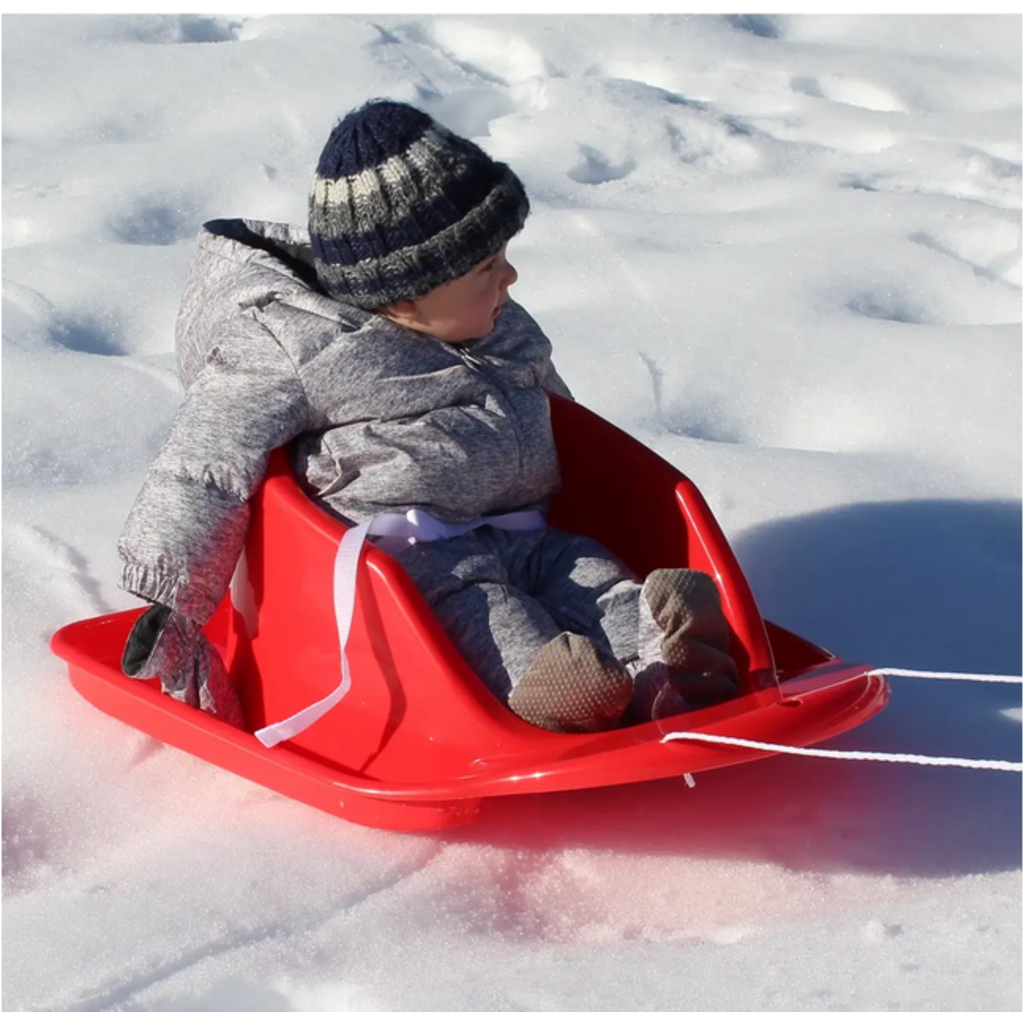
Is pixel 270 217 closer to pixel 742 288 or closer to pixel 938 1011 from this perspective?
pixel 742 288

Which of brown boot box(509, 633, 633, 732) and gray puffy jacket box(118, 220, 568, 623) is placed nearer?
brown boot box(509, 633, 633, 732)

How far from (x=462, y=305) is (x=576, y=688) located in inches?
19.0

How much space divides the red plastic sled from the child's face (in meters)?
0.20

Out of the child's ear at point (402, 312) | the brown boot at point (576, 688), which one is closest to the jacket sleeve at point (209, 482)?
the child's ear at point (402, 312)

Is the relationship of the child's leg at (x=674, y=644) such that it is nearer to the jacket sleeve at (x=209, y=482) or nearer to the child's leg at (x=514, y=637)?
the child's leg at (x=514, y=637)

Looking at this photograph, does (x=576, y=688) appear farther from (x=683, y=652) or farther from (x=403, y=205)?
(x=403, y=205)

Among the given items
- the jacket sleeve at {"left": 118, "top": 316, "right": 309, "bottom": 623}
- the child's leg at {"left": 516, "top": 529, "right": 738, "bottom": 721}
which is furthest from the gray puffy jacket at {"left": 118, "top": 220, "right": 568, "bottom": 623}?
the child's leg at {"left": 516, "top": 529, "right": 738, "bottom": 721}

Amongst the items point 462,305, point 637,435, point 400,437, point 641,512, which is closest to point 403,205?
point 462,305

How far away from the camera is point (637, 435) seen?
7.92 feet

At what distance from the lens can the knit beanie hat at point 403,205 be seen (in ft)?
5.71

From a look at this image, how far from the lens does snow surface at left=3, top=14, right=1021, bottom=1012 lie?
1.48 metres

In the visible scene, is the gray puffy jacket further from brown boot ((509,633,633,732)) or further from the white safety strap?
brown boot ((509,633,633,732))

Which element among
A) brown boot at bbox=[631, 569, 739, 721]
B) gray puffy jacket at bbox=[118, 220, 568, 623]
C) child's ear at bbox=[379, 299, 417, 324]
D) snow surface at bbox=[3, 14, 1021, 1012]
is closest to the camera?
snow surface at bbox=[3, 14, 1021, 1012]

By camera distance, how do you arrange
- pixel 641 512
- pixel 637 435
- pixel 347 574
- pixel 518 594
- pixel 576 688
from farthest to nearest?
pixel 637 435 < pixel 641 512 < pixel 518 594 < pixel 347 574 < pixel 576 688
